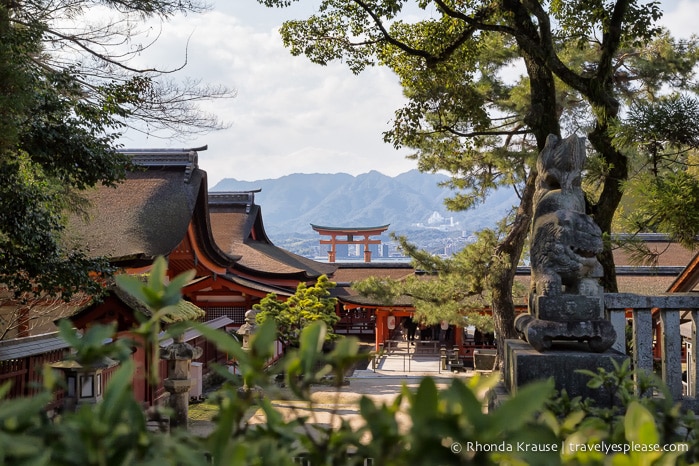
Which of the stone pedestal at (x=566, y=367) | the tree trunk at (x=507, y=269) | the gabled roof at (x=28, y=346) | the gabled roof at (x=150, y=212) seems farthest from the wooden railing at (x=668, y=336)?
the gabled roof at (x=150, y=212)

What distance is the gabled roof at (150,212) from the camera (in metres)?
10.7

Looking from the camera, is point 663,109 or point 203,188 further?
point 203,188

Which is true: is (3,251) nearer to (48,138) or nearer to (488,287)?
(48,138)

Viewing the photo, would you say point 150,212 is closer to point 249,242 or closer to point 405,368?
point 405,368

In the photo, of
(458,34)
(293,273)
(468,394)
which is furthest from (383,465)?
(293,273)

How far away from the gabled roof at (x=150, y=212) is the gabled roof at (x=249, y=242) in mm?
4026

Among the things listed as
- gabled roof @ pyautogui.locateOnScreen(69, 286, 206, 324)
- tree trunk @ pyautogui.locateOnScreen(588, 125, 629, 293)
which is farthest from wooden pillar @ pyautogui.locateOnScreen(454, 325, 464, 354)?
gabled roof @ pyautogui.locateOnScreen(69, 286, 206, 324)

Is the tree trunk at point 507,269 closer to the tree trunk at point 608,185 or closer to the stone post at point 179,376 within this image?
the tree trunk at point 608,185

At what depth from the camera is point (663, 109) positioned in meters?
4.22

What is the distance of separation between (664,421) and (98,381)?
572cm

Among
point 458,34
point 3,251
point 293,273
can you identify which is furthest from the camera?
point 293,273

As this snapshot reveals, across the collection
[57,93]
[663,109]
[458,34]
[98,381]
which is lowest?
[98,381]

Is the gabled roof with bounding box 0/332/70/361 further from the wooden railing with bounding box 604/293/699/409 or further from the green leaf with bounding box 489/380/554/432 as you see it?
the green leaf with bounding box 489/380/554/432

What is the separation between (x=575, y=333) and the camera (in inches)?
139
